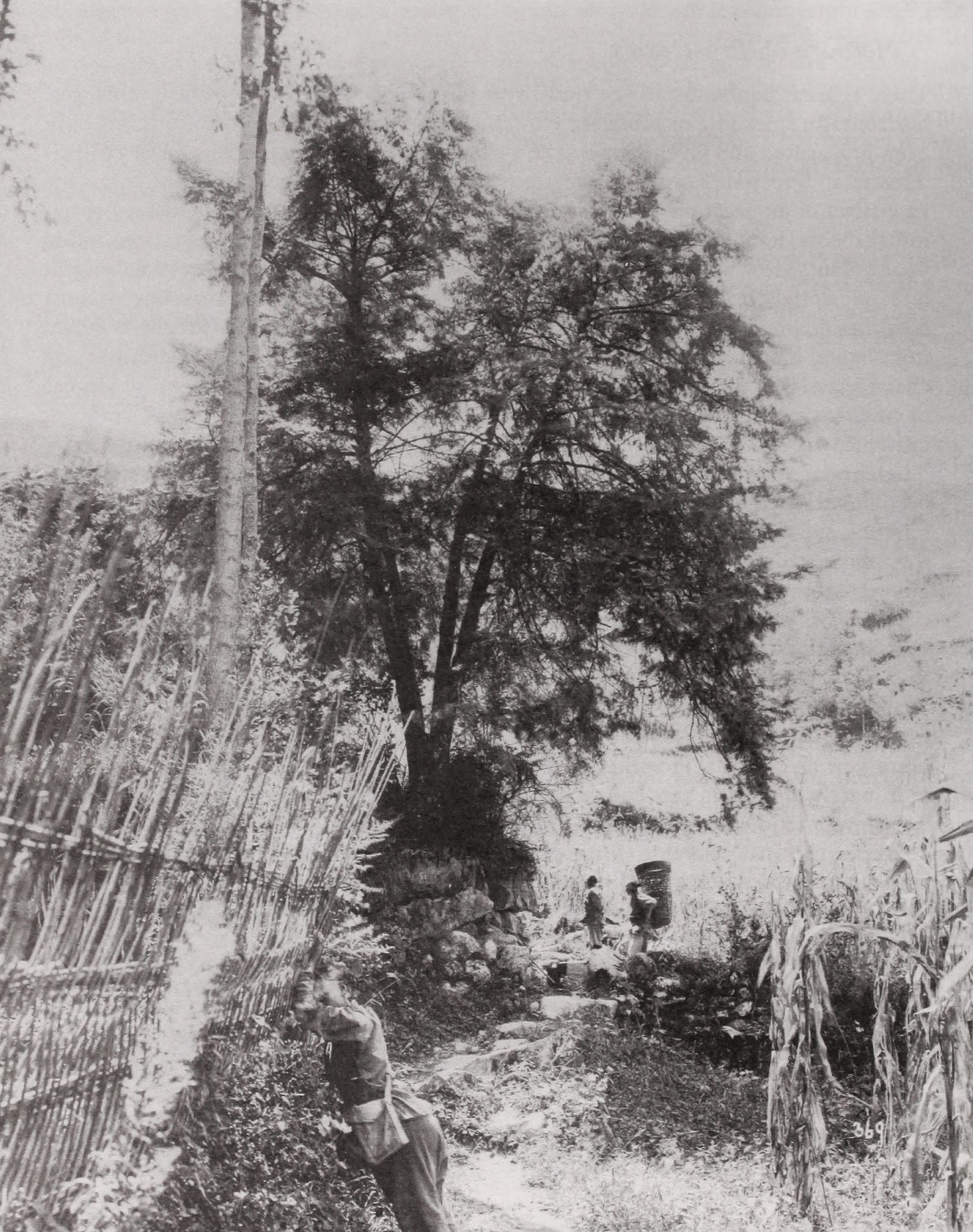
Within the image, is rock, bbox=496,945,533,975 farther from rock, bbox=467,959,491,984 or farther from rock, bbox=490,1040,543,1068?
rock, bbox=490,1040,543,1068

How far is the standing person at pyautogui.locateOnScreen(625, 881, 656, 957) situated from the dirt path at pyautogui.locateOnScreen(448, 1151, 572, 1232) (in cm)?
344

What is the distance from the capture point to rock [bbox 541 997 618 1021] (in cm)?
686

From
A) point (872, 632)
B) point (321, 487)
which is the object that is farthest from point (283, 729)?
point (872, 632)

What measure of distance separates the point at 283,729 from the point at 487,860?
3.18 metres

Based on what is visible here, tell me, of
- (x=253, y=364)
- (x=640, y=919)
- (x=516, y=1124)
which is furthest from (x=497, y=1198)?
(x=253, y=364)

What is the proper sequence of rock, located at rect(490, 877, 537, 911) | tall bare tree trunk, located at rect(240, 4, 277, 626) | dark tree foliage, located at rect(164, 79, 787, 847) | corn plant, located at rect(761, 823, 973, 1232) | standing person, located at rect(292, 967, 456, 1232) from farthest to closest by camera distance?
rock, located at rect(490, 877, 537, 911) < dark tree foliage, located at rect(164, 79, 787, 847) < tall bare tree trunk, located at rect(240, 4, 277, 626) < standing person, located at rect(292, 967, 456, 1232) < corn plant, located at rect(761, 823, 973, 1232)

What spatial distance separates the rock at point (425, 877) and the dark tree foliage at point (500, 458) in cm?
38

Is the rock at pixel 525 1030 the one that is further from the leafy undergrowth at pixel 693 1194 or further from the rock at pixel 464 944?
the leafy undergrowth at pixel 693 1194

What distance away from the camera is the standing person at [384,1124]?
3318 mm

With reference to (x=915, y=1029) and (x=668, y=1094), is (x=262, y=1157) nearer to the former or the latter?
(x=915, y=1029)

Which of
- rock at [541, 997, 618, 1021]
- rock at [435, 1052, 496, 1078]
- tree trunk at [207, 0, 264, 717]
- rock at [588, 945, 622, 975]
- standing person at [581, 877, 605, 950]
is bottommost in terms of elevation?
rock at [435, 1052, 496, 1078]

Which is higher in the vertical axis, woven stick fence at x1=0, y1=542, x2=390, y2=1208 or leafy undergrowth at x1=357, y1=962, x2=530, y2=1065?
woven stick fence at x1=0, y1=542, x2=390, y2=1208

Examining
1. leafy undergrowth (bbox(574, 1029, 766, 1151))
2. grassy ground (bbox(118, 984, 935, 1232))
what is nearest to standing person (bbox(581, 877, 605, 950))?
grassy ground (bbox(118, 984, 935, 1232))

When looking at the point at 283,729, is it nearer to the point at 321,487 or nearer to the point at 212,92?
the point at 321,487
